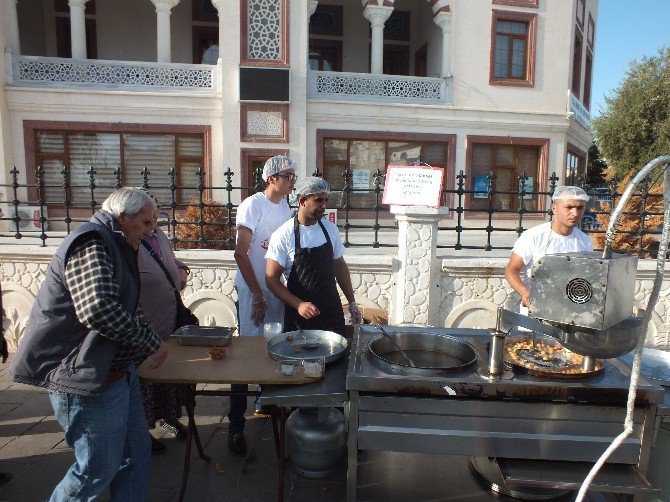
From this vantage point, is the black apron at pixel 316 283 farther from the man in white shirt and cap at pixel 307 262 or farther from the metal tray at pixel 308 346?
the metal tray at pixel 308 346

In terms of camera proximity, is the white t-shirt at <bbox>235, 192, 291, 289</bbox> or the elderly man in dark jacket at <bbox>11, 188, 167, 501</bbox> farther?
the white t-shirt at <bbox>235, 192, 291, 289</bbox>

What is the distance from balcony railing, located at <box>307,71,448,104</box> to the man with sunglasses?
395 inches

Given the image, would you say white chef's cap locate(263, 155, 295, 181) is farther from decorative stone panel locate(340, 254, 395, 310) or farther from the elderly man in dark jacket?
decorative stone panel locate(340, 254, 395, 310)

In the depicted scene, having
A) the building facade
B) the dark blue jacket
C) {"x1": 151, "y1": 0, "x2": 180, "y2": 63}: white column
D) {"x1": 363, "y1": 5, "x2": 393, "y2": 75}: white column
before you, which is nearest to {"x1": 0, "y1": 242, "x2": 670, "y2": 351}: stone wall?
the dark blue jacket

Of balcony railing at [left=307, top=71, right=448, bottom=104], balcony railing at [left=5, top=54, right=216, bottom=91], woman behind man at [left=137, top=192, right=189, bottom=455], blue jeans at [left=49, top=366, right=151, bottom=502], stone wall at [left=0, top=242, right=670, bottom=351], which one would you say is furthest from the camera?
balcony railing at [left=307, top=71, right=448, bottom=104]

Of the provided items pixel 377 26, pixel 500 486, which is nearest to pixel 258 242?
pixel 500 486

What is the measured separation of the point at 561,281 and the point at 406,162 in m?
12.7

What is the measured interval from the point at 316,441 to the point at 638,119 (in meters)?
19.8

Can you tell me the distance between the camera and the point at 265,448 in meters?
3.39

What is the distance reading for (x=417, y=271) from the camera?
4.93 meters

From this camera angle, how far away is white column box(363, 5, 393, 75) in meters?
13.2

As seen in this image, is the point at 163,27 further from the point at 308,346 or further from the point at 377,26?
the point at 308,346

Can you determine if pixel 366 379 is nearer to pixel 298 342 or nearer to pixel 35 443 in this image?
pixel 298 342

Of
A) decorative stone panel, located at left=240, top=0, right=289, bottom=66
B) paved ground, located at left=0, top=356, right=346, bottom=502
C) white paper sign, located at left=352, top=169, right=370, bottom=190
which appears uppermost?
decorative stone panel, located at left=240, top=0, right=289, bottom=66
